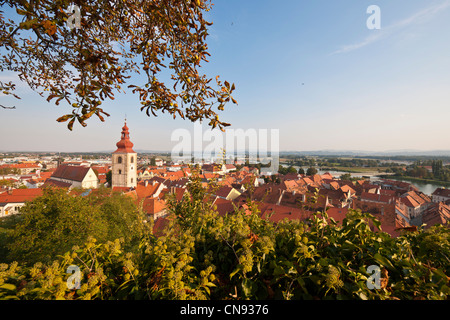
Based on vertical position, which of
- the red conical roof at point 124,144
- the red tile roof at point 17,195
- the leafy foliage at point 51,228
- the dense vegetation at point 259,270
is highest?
the red conical roof at point 124,144

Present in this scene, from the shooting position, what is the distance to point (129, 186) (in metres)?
38.2

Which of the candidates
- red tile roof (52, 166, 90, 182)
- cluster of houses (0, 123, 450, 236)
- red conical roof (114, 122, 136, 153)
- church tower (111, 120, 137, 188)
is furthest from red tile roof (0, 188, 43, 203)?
red conical roof (114, 122, 136, 153)

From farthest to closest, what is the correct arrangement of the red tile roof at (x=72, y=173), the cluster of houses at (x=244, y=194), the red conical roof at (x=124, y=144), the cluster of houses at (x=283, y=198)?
the red tile roof at (x=72, y=173), the red conical roof at (x=124, y=144), the cluster of houses at (x=244, y=194), the cluster of houses at (x=283, y=198)

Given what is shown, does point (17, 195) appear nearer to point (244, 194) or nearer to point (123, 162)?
point (123, 162)

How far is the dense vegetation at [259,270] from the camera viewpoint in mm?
1062

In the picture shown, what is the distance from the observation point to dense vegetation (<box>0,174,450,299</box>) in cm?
106

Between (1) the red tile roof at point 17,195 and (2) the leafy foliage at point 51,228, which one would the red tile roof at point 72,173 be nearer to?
(1) the red tile roof at point 17,195

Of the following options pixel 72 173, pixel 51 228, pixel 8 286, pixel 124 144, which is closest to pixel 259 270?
pixel 8 286

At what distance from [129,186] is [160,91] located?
Answer: 132ft

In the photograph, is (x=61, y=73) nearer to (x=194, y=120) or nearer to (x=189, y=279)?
(x=194, y=120)

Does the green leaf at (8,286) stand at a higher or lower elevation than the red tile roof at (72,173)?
higher

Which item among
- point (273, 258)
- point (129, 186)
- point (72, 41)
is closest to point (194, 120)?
point (72, 41)

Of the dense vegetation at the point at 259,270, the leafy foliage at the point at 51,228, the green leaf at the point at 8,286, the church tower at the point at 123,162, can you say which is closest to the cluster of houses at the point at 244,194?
the church tower at the point at 123,162

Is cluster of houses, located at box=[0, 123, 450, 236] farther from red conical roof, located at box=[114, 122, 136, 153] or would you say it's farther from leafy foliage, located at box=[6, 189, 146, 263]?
leafy foliage, located at box=[6, 189, 146, 263]
